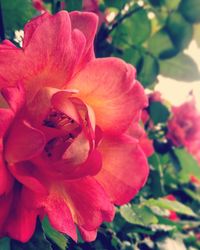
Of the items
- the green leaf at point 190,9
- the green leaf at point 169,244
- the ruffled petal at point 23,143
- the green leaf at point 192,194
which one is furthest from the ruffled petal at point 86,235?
the green leaf at point 192,194

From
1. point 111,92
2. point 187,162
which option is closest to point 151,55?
point 187,162

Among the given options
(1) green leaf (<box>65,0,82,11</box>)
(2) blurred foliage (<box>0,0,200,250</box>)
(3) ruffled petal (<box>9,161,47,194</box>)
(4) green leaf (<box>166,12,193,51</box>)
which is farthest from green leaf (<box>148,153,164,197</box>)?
(3) ruffled petal (<box>9,161,47,194</box>)

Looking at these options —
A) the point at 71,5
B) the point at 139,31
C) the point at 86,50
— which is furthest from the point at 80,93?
the point at 139,31

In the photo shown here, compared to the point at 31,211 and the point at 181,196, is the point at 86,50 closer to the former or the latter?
the point at 31,211

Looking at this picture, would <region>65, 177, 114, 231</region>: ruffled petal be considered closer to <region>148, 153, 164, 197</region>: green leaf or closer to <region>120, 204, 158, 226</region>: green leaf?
<region>120, 204, 158, 226</region>: green leaf

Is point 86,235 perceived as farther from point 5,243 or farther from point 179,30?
point 179,30
